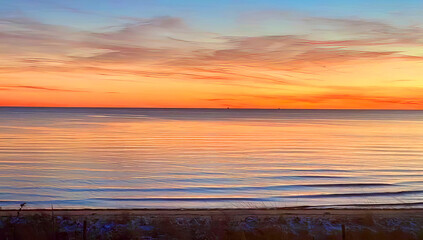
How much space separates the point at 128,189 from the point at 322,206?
9266mm

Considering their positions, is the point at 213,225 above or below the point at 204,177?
below

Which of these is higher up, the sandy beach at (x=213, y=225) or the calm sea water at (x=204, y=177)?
the calm sea water at (x=204, y=177)

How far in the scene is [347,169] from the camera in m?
28.4

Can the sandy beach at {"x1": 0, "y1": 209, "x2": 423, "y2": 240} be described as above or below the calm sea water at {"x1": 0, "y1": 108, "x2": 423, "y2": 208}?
below

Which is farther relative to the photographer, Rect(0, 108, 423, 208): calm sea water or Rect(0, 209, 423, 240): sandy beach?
Rect(0, 108, 423, 208): calm sea water

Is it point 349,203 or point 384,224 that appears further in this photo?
point 349,203

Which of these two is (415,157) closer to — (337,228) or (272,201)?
(272,201)

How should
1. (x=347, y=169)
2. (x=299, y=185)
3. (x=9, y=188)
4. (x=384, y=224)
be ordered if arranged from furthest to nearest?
(x=347, y=169)
(x=299, y=185)
(x=9, y=188)
(x=384, y=224)

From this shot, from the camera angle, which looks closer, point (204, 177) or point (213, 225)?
point (213, 225)

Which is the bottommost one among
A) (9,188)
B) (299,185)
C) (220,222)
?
(220,222)

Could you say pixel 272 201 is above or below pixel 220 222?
above

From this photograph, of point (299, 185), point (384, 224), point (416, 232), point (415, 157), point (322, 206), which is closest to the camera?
point (416, 232)

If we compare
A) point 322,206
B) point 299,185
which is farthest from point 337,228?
point 299,185

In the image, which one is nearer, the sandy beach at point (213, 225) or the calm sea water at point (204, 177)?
the sandy beach at point (213, 225)
